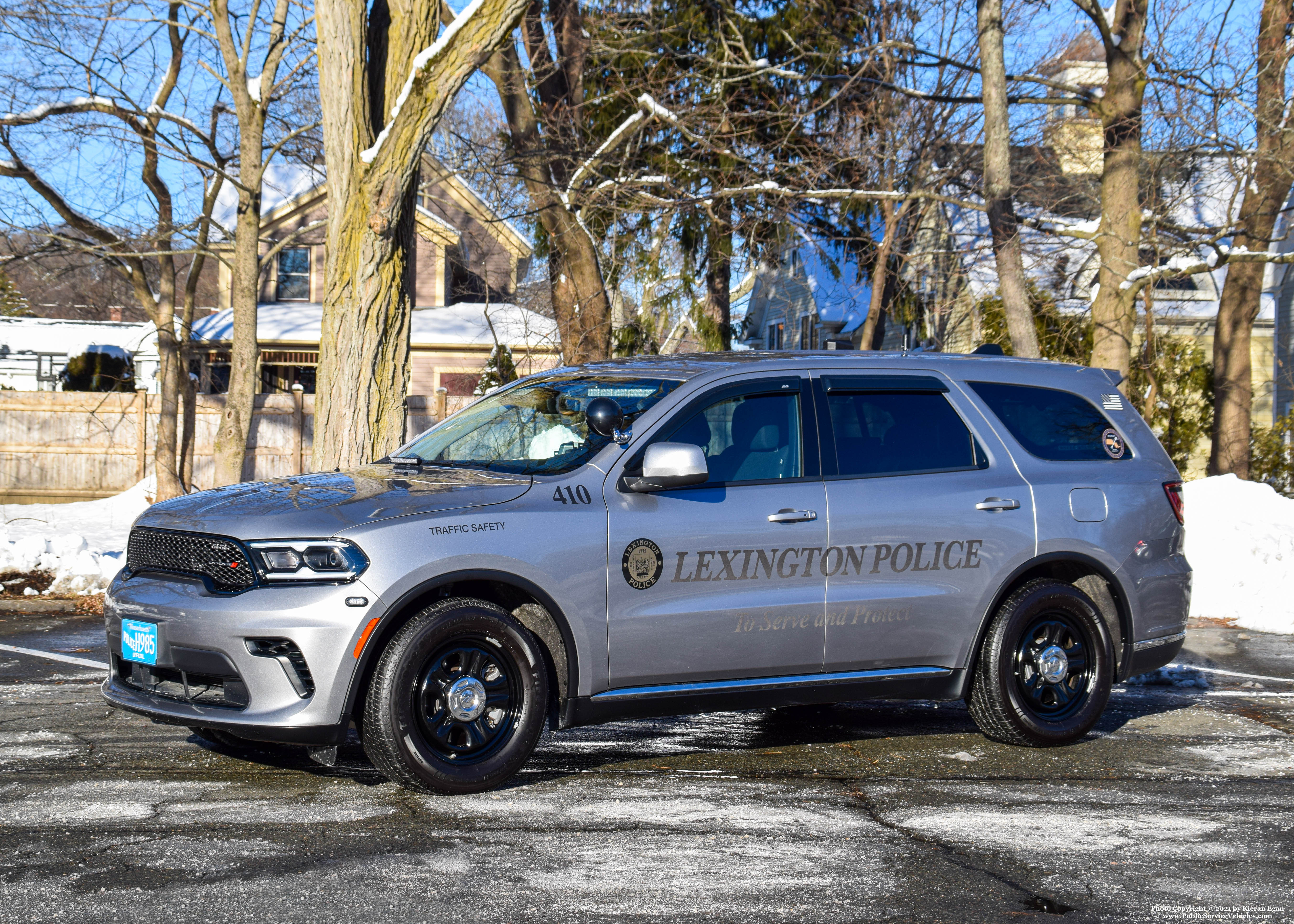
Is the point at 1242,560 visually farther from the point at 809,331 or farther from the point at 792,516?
the point at 809,331

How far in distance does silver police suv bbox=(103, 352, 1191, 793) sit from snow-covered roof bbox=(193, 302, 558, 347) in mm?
19990

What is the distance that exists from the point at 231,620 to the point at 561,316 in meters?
11.4

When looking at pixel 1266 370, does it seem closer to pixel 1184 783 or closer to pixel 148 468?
pixel 148 468

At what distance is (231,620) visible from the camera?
4.98 metres

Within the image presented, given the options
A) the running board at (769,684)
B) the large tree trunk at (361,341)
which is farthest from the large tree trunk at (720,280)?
the running board at (769,684)

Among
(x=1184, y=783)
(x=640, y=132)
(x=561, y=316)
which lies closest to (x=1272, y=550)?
(x=1184, y=783)

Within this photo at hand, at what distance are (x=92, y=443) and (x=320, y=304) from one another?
396 inches

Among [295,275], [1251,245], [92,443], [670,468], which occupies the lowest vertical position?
[670,468]

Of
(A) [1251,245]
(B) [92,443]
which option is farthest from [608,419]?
(B) [92,443]

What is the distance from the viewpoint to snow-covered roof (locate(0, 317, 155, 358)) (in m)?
37.2

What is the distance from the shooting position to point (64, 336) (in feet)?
125

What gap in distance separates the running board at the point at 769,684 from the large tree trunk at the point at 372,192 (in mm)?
5194

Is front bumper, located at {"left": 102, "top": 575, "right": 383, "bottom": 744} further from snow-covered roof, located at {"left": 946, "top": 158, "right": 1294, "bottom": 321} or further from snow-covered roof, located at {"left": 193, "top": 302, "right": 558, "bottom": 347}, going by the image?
snow-covered roof, located at {"left": 193, "top": 302, "right": 558, "bottom": 347}

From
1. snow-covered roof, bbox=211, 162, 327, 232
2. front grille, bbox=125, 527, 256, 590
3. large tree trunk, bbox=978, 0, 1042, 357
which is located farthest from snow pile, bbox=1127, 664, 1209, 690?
snow-covered roof, bbox=211, 162, 327, 232
